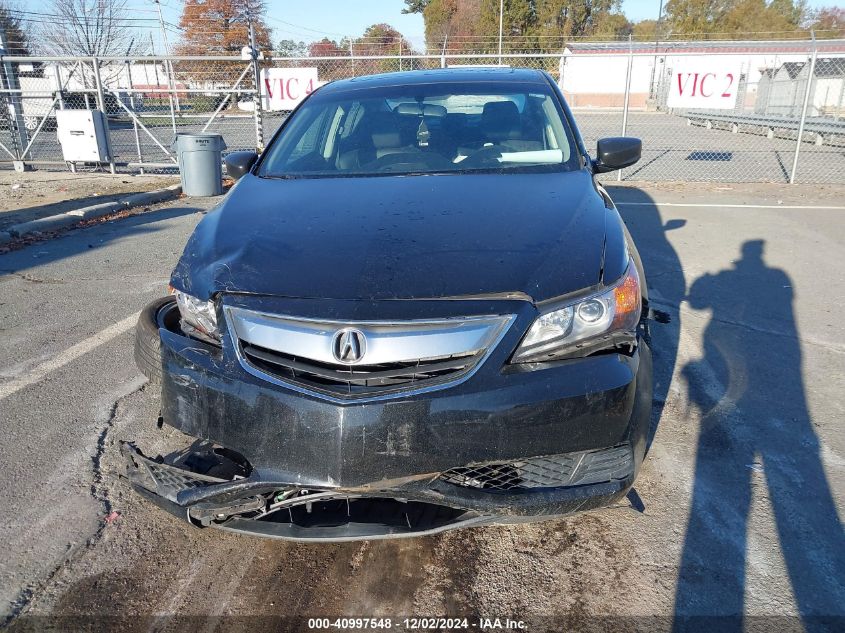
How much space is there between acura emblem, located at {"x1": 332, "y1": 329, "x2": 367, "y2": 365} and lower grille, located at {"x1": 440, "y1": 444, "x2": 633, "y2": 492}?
0.47 meters

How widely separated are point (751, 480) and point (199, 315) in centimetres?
244

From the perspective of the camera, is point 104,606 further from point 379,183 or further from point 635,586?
point 379,183

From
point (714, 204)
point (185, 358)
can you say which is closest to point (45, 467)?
point (185, 358)

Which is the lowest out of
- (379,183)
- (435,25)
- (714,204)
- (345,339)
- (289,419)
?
(714,204)

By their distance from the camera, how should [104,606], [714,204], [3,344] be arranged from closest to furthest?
[104,606]
[3,344]
[714,204]

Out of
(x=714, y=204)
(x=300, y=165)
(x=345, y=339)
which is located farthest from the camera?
(x=714, y=204)

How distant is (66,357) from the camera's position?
4.12 meters

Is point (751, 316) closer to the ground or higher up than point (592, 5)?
closer to the ground

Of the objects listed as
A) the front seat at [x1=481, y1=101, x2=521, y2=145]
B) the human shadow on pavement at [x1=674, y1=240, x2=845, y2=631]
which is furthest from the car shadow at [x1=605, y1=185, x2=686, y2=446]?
the front seat at [x1=481, y1=101, x2=521, y2=145]

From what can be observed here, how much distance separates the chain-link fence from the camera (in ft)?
39.0

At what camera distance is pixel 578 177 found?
299 centimetres

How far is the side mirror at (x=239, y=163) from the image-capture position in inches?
146

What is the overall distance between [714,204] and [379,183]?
8430 mm

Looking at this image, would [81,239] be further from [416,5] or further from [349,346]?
[416,5]
